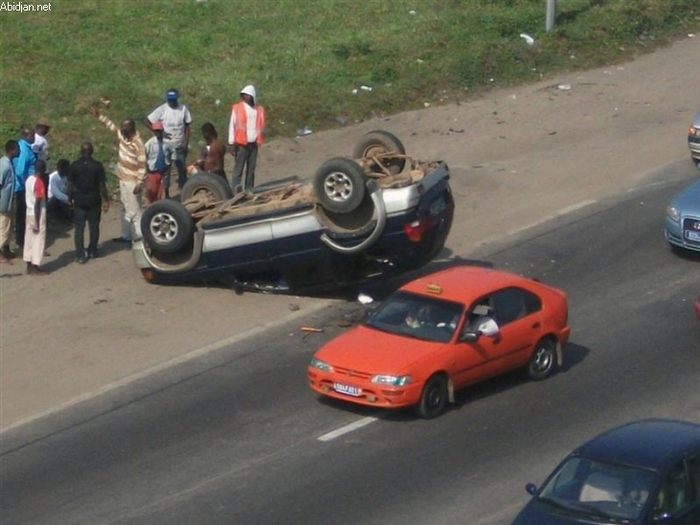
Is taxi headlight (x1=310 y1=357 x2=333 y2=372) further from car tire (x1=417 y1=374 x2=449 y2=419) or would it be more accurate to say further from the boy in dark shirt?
the boy in dark shirt

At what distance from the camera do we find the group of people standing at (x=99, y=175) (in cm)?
1950

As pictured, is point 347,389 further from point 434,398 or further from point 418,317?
point 418,317

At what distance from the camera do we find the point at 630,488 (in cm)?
991

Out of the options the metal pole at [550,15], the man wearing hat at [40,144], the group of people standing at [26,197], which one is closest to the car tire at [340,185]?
the group of people standing at [26,197]

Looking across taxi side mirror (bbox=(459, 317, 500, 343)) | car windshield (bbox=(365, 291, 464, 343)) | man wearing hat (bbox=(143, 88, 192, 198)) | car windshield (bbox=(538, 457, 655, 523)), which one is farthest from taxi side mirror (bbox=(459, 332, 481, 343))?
man wearing hat (bbox=(143, 88, 192, 198))

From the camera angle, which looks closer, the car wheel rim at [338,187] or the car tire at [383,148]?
the car wheel rim at [338,187]

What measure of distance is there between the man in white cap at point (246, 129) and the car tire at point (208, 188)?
1427 mm

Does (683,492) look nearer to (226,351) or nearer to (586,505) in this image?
(586,505)

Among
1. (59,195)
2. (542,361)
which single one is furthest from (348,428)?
(59,195)

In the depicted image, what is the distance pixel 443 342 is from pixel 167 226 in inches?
200

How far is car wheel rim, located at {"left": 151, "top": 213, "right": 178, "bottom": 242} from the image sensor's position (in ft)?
59.5

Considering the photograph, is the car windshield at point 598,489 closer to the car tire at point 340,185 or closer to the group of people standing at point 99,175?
the car tire at point 340,185

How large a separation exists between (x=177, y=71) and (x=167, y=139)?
6170 mm

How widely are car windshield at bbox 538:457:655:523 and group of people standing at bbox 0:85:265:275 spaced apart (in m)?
9.57
